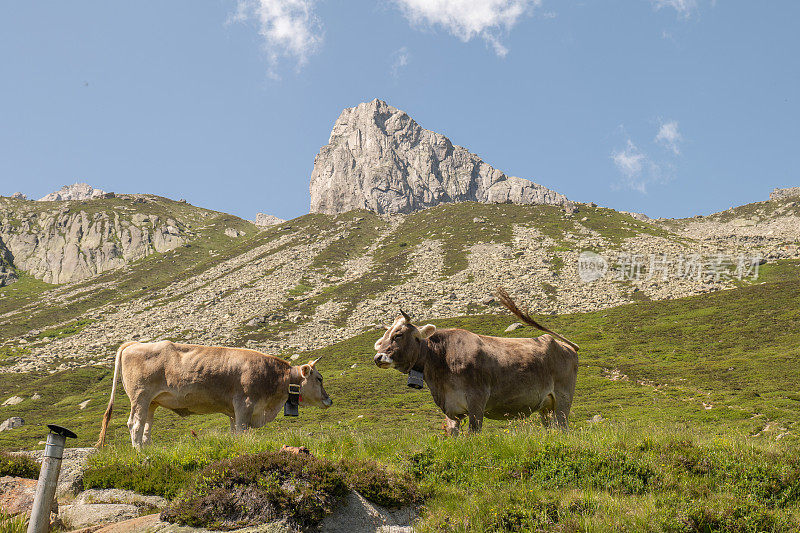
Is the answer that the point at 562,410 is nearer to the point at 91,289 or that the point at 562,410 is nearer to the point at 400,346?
the point at 400,346

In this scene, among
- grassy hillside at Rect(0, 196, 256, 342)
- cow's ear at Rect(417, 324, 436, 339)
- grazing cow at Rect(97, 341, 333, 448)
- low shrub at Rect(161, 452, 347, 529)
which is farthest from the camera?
grassy hillside at Rect(0, 196, 256, 342)

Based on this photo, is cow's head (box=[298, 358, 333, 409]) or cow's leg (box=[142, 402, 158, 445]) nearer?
cow's leg (box=[142, 402, 158, 445])

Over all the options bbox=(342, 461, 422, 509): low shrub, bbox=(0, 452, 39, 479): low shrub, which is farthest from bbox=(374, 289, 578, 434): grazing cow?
bbox=(0, 452, 39, 479): low shrub

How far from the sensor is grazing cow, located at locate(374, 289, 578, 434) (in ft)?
37.1

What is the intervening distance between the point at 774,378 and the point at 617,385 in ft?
39.6

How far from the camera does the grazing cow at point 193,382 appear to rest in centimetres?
1390

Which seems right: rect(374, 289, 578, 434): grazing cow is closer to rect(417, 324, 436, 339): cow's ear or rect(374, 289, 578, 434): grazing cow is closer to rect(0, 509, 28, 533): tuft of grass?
rect(417, 324, 436, 339): cow's ear

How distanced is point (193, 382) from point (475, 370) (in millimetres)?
7529

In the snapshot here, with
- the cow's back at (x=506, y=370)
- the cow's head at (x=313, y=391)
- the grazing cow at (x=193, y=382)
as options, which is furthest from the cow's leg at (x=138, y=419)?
the cow's back at (x=506, y=370)

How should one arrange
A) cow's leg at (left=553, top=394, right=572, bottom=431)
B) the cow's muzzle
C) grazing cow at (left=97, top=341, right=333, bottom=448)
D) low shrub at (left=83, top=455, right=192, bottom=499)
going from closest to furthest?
low shrub at (left=83, top=455, right=192, bottom=499), the cow's muzzle, cow's leg at (left=553, top=394, right=572, bottom=431), grazing cow at (left=97, top=341, right=333, bottom=448)

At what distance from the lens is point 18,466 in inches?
404

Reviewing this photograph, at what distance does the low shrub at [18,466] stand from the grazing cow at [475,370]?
7.10 metres

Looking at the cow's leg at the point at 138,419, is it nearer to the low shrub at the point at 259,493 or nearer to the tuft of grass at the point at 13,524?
the tuft of grass at the point at 13,524

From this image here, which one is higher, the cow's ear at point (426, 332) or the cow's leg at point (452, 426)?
the cow's ear at point (426, 332)
